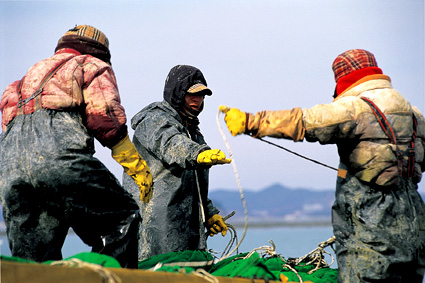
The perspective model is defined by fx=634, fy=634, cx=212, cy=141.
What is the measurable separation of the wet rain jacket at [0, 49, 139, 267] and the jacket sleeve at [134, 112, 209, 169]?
A: 2.77 feet

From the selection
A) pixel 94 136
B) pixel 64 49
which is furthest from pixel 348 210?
pixel 64 49

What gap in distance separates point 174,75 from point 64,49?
1630 millimetres

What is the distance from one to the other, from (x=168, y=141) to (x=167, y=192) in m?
0.49

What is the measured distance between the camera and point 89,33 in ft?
15.8

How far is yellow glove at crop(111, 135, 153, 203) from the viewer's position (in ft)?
14.8

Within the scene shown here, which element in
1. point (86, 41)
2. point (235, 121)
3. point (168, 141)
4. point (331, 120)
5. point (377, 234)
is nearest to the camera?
point (235, 121)


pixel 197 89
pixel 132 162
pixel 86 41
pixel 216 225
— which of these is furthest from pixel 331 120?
pixel 216 225

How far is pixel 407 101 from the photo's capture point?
14.6 ft

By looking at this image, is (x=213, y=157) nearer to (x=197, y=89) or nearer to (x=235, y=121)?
(x=235, y=121)

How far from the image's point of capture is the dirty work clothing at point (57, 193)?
13.7 feet

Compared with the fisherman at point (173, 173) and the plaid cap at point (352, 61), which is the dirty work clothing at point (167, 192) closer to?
the fisherman at point (173, 173)

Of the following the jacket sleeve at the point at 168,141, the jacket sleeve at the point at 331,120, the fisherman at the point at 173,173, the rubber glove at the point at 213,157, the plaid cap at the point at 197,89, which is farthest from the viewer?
the plaid cap at the point at 197,89

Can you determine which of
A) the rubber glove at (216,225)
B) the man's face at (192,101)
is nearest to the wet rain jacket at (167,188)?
the man's face at (192,101)

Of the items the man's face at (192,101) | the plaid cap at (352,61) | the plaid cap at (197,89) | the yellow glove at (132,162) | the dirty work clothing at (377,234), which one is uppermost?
the plaid cap at (352,61)
